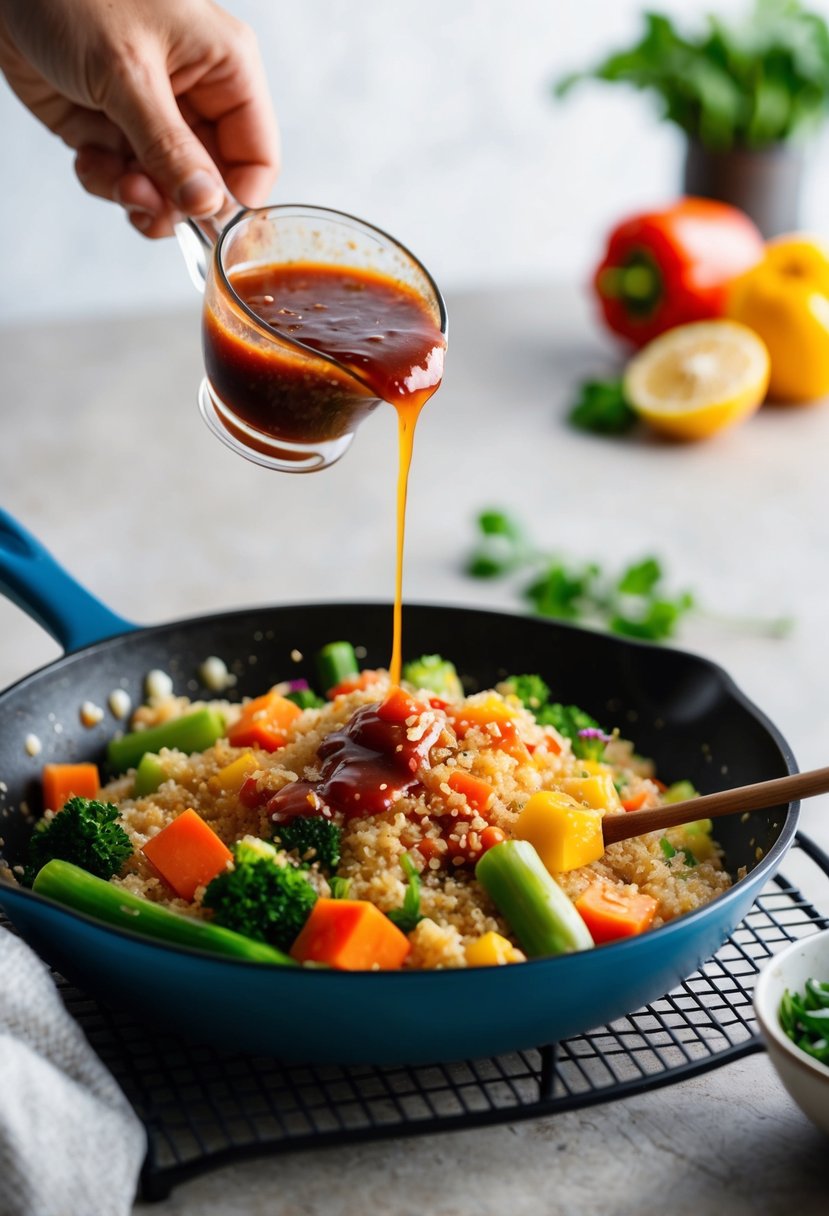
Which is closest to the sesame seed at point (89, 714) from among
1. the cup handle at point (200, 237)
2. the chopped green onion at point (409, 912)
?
the cup handle at point (200, 237)

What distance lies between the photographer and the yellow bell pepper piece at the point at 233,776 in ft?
7.09

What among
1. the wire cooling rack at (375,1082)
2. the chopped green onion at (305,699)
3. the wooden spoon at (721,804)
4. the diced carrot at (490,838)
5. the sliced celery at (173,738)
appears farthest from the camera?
the chopped green onion at (305,699)

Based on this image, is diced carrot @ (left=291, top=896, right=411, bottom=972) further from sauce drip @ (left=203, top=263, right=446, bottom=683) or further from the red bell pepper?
the red bell pepper

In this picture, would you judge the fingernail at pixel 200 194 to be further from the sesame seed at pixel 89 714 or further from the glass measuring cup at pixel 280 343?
the sesame seed at pixel 89 714

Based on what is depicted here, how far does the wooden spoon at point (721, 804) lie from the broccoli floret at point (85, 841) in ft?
2.38

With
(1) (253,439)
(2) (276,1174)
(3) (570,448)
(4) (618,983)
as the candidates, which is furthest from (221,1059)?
(3) (570,448)

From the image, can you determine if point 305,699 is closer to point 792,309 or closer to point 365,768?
point 365,768

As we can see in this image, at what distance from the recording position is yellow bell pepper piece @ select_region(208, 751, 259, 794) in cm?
216

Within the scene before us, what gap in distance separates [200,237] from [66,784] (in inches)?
38.8

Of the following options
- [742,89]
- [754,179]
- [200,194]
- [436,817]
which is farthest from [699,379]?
[436,817]

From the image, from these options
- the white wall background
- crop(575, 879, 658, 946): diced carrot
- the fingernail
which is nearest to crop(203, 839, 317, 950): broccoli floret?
crop(575, 879, 658, 946): diced carrot

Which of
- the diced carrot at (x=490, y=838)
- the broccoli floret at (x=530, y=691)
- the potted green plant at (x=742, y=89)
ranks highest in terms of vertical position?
the potted green plant at (x=742, y=89)

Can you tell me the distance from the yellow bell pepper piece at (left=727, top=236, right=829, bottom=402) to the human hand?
7.47 ft

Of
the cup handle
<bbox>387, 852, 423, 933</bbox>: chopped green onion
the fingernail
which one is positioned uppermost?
the fingernail
